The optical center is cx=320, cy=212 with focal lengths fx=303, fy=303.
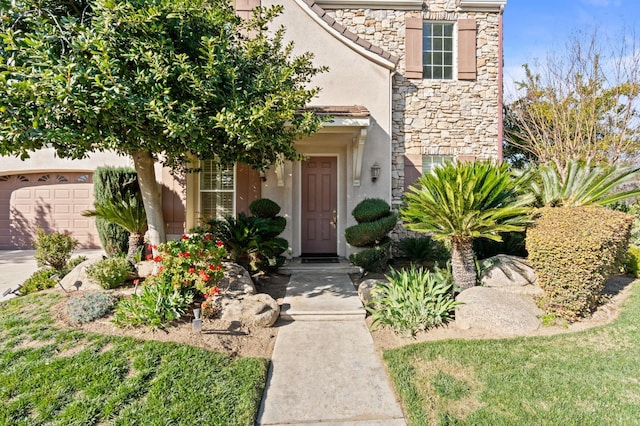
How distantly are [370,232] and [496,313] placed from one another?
9.82ft

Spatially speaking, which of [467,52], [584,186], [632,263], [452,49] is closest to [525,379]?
[584,186]

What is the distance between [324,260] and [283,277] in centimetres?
135

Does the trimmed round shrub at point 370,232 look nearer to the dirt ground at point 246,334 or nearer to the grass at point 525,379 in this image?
the dirt ground at point 246,334

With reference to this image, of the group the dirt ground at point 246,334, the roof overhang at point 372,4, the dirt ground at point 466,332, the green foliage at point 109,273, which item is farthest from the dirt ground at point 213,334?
the roof overhang at point 372,4

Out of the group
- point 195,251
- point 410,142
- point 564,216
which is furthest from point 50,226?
point 564,216

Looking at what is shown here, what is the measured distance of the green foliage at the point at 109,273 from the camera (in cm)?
494

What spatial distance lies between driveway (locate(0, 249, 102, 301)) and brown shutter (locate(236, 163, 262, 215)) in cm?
452

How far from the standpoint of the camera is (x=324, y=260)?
7.54 metres

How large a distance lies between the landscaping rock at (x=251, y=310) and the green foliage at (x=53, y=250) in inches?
155

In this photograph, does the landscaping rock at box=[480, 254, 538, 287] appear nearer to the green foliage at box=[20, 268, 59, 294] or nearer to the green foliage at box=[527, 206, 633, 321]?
the green foliage at box=[527, 206, 633, 321]

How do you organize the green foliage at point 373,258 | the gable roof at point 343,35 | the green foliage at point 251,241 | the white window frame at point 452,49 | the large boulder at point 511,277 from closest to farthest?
the large boulder at point 511,277 → the green foliage at point 251,241 → the green foliage at point 373,258 → the gable roof at point 343,35 → the white window frame at point 452,49

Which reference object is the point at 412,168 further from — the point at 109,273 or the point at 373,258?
the point at 109,273

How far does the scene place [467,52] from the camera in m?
8.23

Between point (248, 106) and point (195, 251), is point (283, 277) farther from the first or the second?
point (248, 106)
